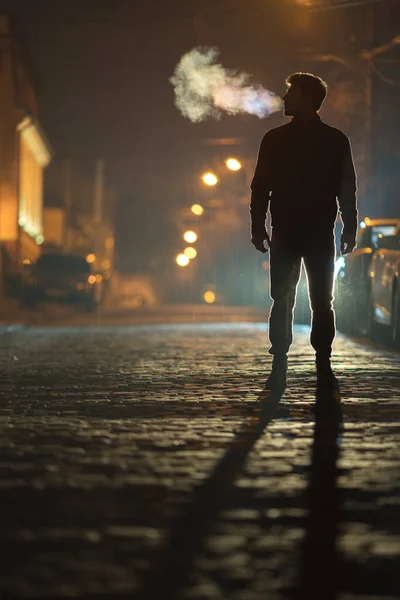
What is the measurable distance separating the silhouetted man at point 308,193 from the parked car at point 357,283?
7995 millimetres

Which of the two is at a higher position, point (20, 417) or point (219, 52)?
point (219, 52)

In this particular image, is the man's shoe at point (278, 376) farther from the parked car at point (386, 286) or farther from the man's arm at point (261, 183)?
the parked car at point (386, 286)

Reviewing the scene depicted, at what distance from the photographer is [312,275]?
9328 millimetres

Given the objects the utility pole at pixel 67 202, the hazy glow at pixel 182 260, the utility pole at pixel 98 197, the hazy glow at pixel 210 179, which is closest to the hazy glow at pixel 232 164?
the hazy glow at pixel 210 179

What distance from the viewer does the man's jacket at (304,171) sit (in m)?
9.23

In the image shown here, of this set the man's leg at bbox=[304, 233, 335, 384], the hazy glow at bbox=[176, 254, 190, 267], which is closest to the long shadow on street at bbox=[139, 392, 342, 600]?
the man's leg at bbox=[304, 233, 335, 384]

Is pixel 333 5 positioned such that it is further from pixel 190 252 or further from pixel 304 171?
pixel 190 252

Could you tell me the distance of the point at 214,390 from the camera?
9.13 meters

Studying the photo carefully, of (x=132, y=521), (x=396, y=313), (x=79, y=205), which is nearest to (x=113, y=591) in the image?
(x=132, y=521)

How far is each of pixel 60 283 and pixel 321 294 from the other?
31534 mm

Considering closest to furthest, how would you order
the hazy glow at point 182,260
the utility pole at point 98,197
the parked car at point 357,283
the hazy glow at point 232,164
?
the parked car at point 357,283 < the hazy glow at point 232,164 < the utility pole at point 98,197 < the hazy glow at point 182,260

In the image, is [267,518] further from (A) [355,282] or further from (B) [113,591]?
(A) [355,282]

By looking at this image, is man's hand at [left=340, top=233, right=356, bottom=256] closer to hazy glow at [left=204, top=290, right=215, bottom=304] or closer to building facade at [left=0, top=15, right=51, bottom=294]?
building facade at [left=0, top=15, right=51, bottom=294]

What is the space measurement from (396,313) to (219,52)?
11.6m
